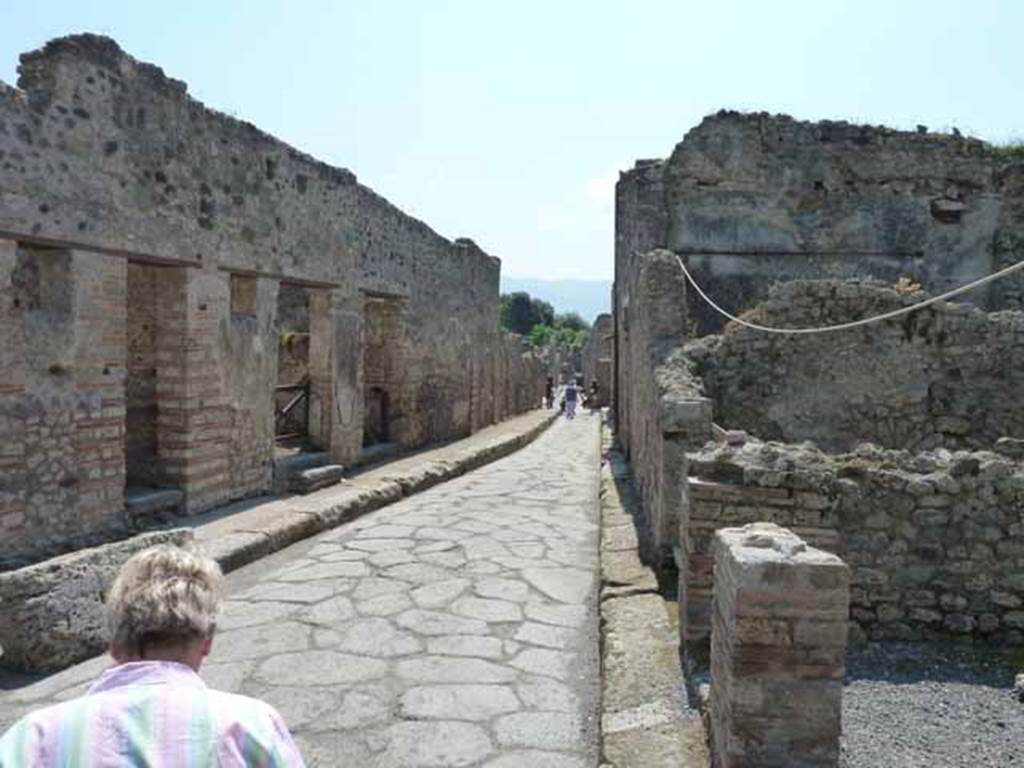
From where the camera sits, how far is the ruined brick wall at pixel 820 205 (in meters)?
10.9

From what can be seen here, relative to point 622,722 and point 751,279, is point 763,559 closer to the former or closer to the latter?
point 622,722

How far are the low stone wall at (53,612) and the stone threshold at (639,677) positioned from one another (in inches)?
90.2

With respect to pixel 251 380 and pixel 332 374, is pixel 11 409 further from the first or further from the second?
pixel 332 374

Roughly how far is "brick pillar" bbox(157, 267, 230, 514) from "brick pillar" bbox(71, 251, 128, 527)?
0.77 metres

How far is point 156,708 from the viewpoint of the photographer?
4.55ft

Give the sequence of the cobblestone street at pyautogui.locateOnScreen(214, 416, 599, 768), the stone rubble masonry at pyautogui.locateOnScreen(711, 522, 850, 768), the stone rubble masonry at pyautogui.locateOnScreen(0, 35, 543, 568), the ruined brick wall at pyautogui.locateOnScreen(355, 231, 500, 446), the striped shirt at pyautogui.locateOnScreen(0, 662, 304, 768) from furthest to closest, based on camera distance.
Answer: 1. the ruined brick wall at pyautogui.locateOnScreen(355, 231, 500, 446)
2. the stone rubble masonry at pyautogui.locateOnScreen(0, 35, 543, 568)
3. the cobblestone street at pyautogui.locateOnScreen(214, 416, 599, 768)
4. the stone rubble masonry at pyautogui.locateOnScreen(711, 522, 850, 768)
5. the striped shirt at pyautogui.locateOnScreen(0, 662, 304, 768)

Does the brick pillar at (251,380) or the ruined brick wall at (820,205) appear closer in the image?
the brick pillar at (251,380)

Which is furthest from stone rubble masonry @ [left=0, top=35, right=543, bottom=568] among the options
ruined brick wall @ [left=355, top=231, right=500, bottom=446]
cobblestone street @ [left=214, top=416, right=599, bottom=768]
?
cobblestone street @ [left=214, top=416, right=599, bottom=768]

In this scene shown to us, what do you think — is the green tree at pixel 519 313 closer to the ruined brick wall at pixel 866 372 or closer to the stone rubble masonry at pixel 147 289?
the stone rubble masonry at pixel 147 289

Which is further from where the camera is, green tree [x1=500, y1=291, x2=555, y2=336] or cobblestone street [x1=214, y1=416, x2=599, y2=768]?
green tree [x1=500, y1=291, x2=555, y2=336]

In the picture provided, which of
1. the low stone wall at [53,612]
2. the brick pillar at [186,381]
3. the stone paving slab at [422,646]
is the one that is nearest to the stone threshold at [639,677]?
the stone paving slab at [422,646]

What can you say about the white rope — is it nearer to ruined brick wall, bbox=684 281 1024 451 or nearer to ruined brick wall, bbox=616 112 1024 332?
ruined brick wall, bbox=684 281 1024 451

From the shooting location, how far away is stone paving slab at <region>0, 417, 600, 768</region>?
3.29 metres

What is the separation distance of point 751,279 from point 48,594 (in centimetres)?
922
